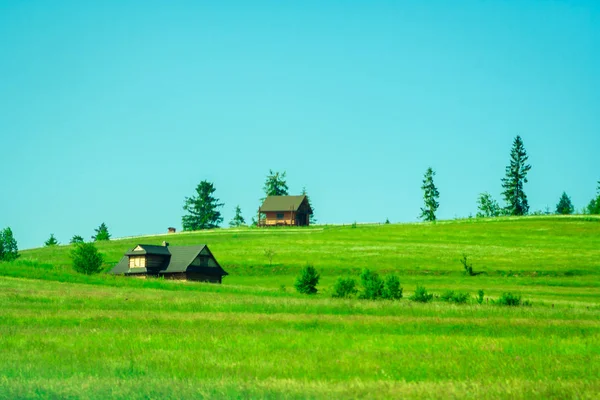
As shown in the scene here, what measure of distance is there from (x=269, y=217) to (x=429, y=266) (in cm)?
8104

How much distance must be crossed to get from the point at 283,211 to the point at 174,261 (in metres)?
72.9

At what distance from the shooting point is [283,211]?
153875 mm

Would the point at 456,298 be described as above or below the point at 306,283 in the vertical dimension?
below

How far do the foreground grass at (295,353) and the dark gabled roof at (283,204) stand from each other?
123 metres

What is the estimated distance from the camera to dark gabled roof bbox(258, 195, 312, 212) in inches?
6048

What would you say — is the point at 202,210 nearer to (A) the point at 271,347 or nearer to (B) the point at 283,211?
(B) the point at 283,211

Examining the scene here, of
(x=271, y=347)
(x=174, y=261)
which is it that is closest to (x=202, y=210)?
(x=174, y=261)

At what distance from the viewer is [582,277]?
68312 mm

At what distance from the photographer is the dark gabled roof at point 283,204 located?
154 meters

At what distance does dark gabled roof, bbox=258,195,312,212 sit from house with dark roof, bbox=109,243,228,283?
2838 inches

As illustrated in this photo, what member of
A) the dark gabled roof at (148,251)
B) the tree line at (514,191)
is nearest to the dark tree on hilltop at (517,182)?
the tree line at (514,191)

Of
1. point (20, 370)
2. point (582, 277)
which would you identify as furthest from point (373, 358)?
point (582, 277)

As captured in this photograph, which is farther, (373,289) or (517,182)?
(517,182)

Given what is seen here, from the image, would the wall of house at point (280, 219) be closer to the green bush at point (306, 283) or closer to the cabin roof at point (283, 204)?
the cabin roof at point (283, 204)
